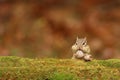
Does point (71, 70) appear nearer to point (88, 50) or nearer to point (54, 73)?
point (54, 73)

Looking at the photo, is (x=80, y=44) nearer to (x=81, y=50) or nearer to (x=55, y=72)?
(x=81, y=50)

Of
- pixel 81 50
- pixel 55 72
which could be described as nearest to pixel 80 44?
pixel 81 50

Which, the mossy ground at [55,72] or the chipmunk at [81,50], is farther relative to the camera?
the chipmunk at [81,50]

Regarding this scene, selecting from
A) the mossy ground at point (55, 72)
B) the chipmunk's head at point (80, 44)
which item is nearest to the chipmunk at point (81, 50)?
the chipmunk's head at point (80, 44)

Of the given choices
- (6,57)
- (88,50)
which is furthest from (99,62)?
(6,57)

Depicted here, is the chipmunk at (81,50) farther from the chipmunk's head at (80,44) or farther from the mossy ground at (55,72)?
the mossy ground at (55,72)

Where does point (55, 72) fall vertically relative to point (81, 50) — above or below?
below

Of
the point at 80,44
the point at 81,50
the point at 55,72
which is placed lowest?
the point at 55,72

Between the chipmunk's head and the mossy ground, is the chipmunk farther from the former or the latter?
the mossy ground
